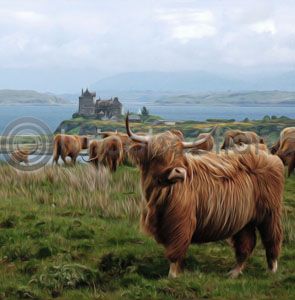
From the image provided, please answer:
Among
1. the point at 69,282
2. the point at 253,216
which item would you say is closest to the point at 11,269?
the point at 69,282

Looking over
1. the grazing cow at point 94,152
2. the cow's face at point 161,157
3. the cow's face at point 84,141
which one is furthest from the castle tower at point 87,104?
the cow's face at point 161,157

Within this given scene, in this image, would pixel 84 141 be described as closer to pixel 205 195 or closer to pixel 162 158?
pixel 205 195

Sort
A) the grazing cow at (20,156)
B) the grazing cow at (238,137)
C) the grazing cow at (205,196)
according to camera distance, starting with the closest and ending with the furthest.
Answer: the grazing cow at (205,196) < the grazing cow at (20,156) < the grazing cow at (238,137)

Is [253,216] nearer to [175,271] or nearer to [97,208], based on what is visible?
[175,271]

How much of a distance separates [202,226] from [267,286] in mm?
1030

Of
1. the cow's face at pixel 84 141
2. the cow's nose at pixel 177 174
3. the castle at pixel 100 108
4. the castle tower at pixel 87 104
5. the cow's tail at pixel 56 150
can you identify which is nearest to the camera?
the cow's nose at pixel 177 174

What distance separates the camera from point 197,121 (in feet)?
83.6

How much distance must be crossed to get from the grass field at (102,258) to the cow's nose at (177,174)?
1113mm

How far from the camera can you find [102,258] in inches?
340

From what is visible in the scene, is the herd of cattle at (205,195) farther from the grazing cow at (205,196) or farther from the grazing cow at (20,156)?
the grazing cow at (20,156)

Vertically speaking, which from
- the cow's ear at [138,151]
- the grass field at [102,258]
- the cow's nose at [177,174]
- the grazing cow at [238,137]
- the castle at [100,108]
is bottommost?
the grass field at [102,258]

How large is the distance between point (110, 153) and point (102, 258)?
9342mm
